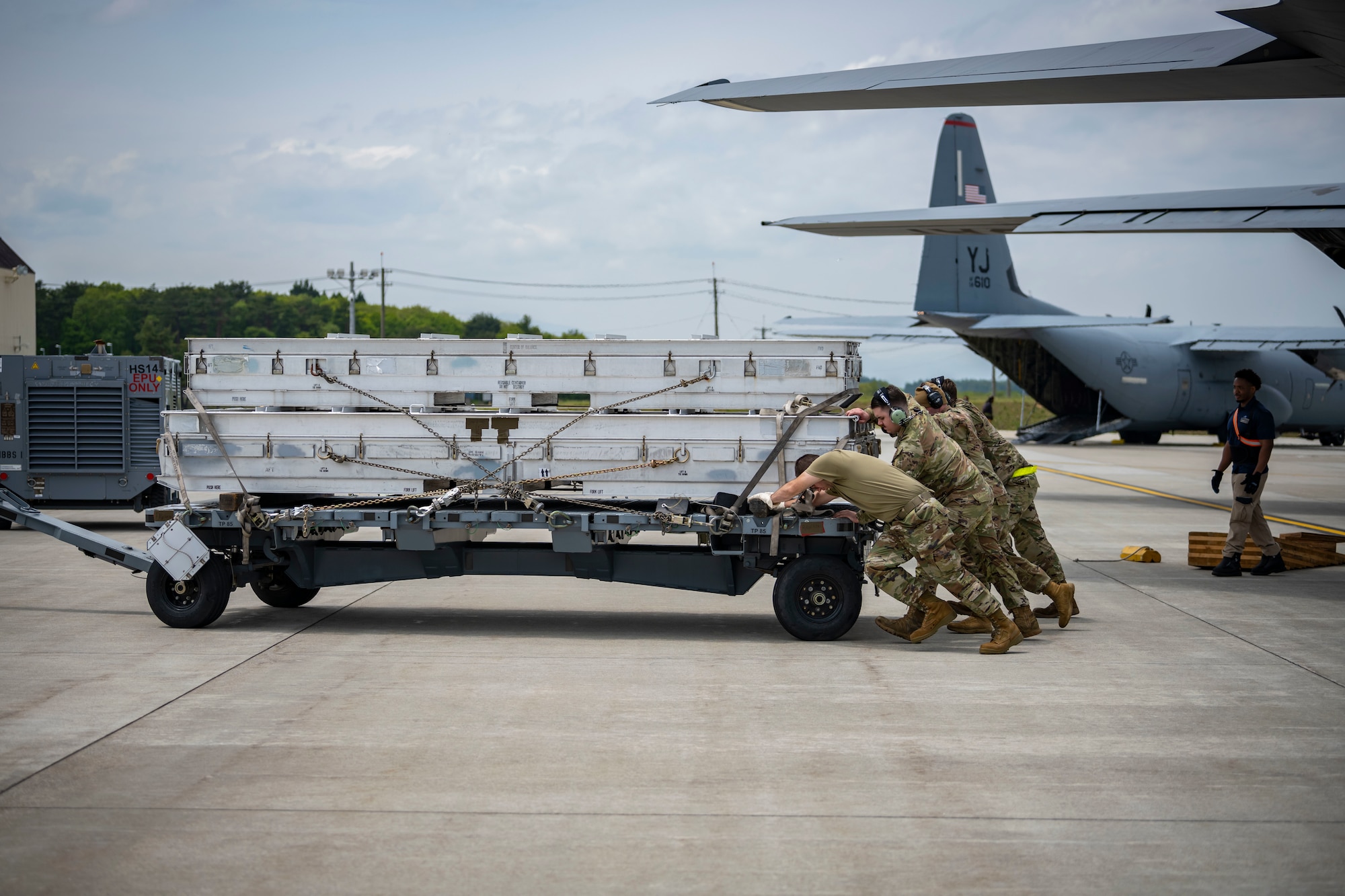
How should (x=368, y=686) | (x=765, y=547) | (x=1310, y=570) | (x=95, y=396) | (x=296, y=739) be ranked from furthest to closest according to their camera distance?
(x=95, y=396) < (x=1310, y=570) < (x=765, y=547) < (x=368, y=686) < (x=296, y=739)

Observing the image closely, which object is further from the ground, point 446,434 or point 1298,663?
point 446,434

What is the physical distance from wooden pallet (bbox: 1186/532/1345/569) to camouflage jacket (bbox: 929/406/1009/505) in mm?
4927

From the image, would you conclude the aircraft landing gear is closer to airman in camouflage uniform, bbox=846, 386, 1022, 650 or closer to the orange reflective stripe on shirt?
the orange reflective stripe on shirt

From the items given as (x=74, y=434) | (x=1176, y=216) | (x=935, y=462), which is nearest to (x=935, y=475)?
(x=935, y=462)

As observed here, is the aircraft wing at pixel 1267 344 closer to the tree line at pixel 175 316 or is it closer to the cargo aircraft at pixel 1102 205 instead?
the cargo aircraft at pixel 1102 205

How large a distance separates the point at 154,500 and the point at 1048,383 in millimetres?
33000

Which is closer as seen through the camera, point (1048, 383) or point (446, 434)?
point (446, 434)

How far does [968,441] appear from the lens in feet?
30.4

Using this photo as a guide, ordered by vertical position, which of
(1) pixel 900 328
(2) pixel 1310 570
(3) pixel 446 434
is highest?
(1) pixel 900 328

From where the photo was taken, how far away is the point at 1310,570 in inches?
508

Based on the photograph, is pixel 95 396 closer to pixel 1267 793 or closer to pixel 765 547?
pixel 765 547

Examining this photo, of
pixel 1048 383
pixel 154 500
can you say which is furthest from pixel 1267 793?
pixel 1048 383

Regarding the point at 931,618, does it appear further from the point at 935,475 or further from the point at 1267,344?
the point at 1267,344

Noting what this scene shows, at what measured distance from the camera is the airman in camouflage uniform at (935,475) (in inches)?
323
